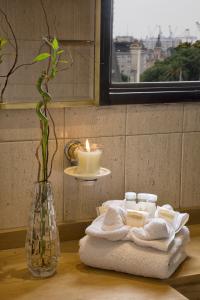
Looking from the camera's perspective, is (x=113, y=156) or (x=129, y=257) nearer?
(x=129, y=257)

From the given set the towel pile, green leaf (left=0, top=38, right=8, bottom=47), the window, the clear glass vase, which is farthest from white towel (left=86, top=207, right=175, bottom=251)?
green leaf (left=0, top=38, right=8, bottom=47)

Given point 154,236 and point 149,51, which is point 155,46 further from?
point 154,236

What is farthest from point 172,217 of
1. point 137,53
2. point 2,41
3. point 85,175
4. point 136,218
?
point 2,41

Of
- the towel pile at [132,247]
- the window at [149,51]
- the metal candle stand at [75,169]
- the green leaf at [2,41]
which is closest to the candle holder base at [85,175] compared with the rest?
the metal candle stand at [75,169]

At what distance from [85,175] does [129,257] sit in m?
0.27

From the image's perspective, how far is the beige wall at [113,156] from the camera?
1578mm

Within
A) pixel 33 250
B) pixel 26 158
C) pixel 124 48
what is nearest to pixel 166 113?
pixel 124 48

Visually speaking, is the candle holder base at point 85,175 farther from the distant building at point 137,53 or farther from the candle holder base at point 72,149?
the distant building at point 137,53

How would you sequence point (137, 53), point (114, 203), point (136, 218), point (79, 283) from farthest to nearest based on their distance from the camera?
point (137, 53), point (114, 203), point (136, 218), point (79, 283)

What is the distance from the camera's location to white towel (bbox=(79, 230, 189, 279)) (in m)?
1.39

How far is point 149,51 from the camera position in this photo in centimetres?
175

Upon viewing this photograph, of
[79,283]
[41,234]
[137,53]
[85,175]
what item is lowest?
[79,283]

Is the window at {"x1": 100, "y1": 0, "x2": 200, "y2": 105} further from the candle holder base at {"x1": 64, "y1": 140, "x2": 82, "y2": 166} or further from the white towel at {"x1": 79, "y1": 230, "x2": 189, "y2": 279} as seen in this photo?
the white towel at {"x1": 79, "y1": 230, "x2": 189, "y2": 279}

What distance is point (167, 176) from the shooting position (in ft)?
5.84
